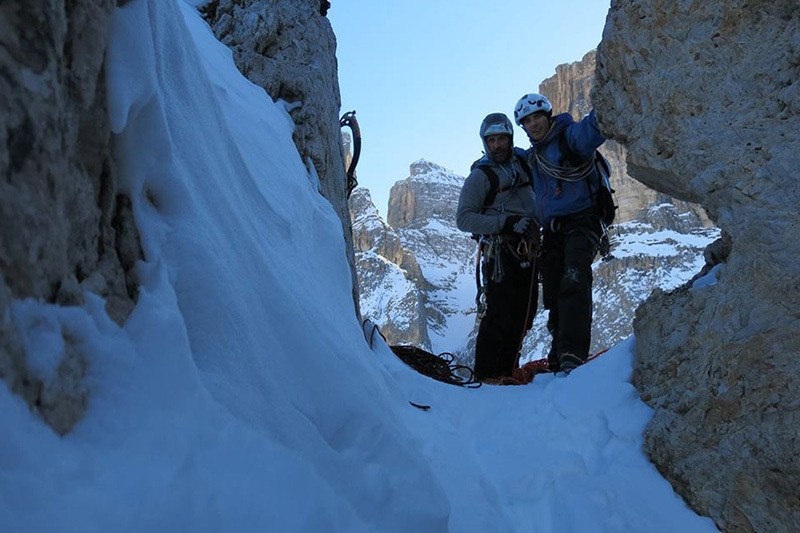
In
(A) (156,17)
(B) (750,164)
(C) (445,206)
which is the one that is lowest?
(C) (445,206)

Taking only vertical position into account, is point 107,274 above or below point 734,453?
above

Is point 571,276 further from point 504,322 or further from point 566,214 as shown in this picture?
point 504,322

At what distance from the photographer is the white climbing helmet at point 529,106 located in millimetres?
4613

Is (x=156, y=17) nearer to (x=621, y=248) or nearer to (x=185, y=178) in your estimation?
(x=185, y=178)

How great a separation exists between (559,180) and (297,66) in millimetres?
2318

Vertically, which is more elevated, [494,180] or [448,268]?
[494,180]

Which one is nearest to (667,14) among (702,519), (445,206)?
(702,519)

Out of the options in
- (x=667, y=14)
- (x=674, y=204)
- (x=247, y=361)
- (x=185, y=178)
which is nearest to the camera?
(x=247, y=361)

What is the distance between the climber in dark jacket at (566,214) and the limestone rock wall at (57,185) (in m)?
3.14

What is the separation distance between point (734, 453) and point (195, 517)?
2011 mm

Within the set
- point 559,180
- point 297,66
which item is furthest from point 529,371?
point 297,66

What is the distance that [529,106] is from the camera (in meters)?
4.62

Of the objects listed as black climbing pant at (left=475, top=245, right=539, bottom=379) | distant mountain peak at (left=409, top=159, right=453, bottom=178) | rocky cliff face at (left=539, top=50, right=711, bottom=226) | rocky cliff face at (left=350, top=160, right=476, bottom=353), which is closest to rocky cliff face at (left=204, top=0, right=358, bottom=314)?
black climbing pant at (left=475, top=245, right=539, bottom=379)

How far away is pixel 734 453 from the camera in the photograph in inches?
94.5
